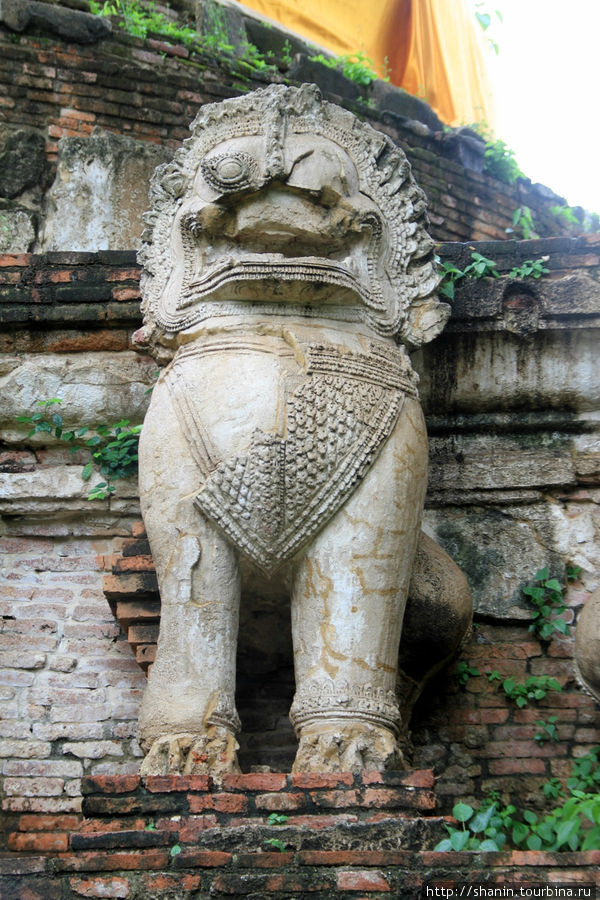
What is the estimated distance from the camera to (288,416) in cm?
479

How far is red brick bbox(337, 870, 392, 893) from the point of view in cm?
391

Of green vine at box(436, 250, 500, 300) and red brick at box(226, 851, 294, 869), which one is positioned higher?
green vine at box(436, 250, 500, 300)

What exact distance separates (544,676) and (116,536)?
1.98m

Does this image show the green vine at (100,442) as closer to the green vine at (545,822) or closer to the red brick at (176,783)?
the red brick at (176,783)

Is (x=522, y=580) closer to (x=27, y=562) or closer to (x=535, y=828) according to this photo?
(x=535, y=828)

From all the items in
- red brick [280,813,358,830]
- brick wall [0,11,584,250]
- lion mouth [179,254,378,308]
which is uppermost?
brick wall [0,11,584,250]

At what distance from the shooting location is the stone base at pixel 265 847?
12.9ft

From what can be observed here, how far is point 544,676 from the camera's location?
18.3ft

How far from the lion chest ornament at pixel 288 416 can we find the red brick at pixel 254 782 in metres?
0.15

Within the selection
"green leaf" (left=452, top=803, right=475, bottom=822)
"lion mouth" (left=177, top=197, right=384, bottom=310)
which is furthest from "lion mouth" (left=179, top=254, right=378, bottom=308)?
"green leaf" (left=452, top=803, right=475, bottom=822)

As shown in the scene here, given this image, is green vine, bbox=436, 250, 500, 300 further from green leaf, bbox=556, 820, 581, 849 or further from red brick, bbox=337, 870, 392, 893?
red brick, bbox=337, 870, 392, 893

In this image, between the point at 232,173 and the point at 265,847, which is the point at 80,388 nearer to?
the point at 232,173

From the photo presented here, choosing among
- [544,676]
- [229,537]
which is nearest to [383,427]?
[229,537]

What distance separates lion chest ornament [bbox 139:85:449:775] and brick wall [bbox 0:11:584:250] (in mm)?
4552
